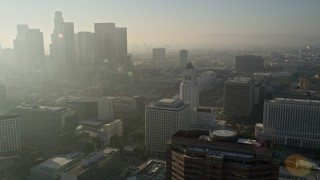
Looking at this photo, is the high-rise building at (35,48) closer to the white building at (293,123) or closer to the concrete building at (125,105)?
the concrete building at (125,105)

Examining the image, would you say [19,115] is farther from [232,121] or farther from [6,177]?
[232,121]

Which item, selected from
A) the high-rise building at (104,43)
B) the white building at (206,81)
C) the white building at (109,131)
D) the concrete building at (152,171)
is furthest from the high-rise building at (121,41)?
the concrete building at (152,171)

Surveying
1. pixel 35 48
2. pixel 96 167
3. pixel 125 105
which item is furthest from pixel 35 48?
pixel 96 167

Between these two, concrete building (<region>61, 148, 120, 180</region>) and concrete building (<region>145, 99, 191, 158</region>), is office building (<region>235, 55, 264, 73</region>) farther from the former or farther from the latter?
concrete building (<region>61, 148, 120, 180</region>)

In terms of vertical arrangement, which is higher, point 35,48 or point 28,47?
point 28,47

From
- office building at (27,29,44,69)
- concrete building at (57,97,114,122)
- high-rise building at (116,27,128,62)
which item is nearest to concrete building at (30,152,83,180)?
concrete building at (57,97,114,122)

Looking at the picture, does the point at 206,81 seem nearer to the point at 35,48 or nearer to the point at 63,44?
the point at 63,44

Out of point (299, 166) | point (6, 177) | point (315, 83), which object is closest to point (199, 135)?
point (299, 166)
